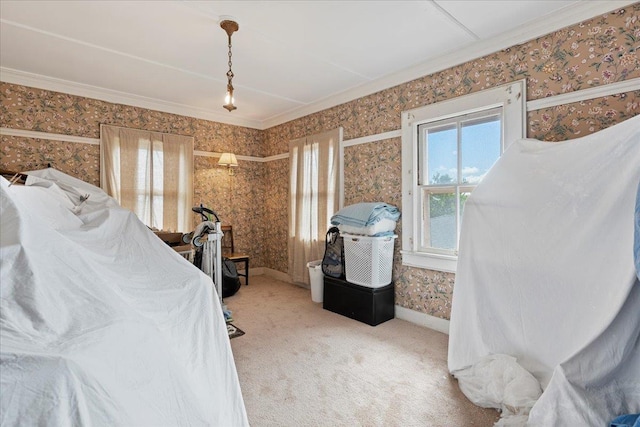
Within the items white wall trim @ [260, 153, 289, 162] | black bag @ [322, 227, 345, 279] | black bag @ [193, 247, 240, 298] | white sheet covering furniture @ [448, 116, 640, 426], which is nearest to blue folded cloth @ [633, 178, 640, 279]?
white sheet covering furniture @ [448, 116, 640, 426]

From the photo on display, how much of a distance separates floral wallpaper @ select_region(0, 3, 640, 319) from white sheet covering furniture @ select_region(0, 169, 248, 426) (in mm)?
2369

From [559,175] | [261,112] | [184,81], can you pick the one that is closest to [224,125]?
[261,112]

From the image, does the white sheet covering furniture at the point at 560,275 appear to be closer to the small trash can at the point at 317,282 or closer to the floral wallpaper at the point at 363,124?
the floral wallpaper at the point at 363,124

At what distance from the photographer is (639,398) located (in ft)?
4.85

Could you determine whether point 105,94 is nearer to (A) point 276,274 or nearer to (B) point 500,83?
(A) point 276,274

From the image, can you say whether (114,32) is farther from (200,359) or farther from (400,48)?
(200,359)

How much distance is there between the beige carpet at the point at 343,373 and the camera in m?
1.85

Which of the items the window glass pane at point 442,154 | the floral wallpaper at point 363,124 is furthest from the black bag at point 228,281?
the window glass pane at point 442,154

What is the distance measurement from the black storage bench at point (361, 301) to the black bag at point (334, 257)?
0.26ft

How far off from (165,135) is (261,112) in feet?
4.59

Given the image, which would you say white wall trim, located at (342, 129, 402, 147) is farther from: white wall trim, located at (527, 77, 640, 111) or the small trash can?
the small trash can

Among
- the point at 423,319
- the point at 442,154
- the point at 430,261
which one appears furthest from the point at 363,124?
the point at 423,319

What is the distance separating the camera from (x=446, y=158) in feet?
10.2

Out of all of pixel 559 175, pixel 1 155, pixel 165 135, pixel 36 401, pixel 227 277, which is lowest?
pixel 227 277
